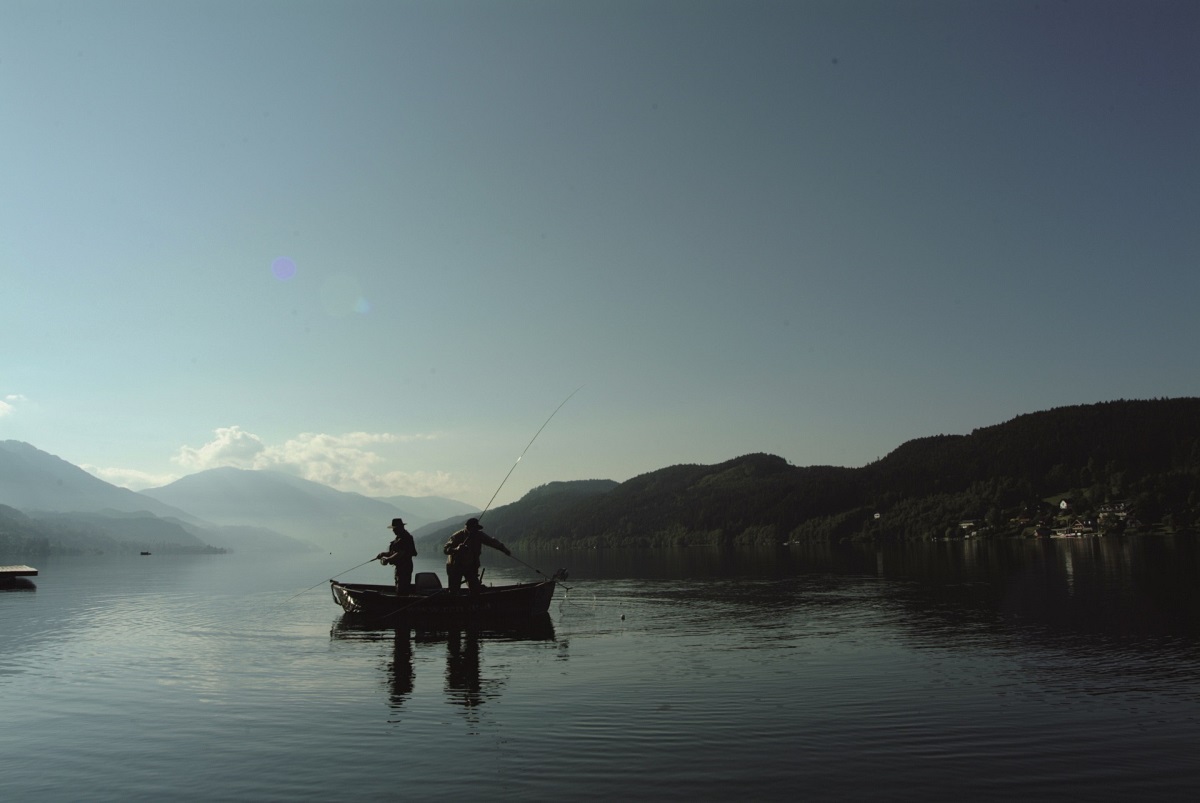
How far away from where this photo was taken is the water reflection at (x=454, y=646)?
2345 centimetres

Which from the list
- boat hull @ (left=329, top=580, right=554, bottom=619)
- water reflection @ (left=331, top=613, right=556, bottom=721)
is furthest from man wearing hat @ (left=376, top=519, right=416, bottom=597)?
water reflection @ (left=331, top=613, right=556, bottom=721)

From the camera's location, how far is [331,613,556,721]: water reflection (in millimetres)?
23453

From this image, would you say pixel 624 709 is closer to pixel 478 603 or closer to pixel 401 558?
pixel 478 603

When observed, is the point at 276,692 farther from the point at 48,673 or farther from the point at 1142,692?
the point at 1142,692

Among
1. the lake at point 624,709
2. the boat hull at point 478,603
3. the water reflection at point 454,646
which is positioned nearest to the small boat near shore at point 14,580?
the lake at point 624,709

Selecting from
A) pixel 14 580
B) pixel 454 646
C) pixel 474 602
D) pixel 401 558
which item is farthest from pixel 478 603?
pixel 14 580

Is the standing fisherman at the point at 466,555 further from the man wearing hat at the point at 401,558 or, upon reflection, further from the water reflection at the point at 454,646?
the man wearing hat at the point at 401,558

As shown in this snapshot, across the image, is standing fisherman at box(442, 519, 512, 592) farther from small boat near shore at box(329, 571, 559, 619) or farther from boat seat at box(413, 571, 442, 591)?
boat seat at box(413, 571, 442, 591)

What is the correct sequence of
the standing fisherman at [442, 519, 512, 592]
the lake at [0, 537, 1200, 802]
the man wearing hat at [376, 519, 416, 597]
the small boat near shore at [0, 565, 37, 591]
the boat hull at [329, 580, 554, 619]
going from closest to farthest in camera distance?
the lake at [0, 537, 1200, 802] → the standing fisherman at [442, 519, 512, 592] → the boat hull at [329, 580, 554, 619] → the man wearing hat at [376, 519, 416, 597] → the small boat near shore at [0, 565, 37, 591]

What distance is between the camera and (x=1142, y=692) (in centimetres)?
2106

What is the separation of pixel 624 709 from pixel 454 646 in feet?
51.9

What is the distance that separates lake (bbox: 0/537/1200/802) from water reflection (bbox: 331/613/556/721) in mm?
204

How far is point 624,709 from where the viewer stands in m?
20.3

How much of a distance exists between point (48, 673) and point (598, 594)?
4223 centimetres
